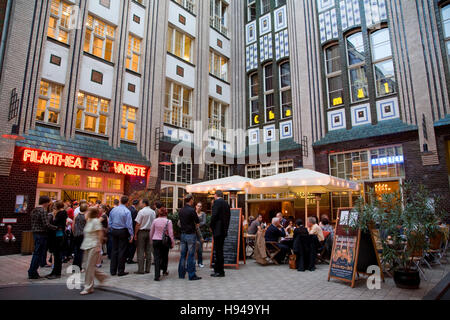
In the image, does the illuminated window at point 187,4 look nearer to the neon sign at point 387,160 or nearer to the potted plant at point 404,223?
the neon sign at point 387,160

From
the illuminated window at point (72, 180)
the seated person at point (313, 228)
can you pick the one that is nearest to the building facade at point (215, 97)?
the illuminated window at point (72, 180)

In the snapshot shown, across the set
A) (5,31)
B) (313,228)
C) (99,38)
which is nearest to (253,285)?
(313,228)

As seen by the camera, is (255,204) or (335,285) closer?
(335,285)

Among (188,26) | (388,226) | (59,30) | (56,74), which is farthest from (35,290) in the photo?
(188,26)

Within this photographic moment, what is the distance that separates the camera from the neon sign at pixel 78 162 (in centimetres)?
991

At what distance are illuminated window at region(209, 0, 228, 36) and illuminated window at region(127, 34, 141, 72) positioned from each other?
6.17 metres

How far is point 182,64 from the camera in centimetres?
1622

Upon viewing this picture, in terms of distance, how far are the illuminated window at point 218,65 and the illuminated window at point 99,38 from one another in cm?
660

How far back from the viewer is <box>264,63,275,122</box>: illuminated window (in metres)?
17.6

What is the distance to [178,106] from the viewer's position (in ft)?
51.9

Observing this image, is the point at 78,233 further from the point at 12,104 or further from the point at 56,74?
the point at 56,74

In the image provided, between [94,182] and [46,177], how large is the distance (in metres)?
1.83

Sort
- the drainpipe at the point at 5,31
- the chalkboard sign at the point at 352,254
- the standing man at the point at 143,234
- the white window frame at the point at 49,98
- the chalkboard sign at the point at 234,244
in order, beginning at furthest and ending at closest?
the white window frame at the point at 49,98
the drainpipe at the point at 5,31
the chalkboard sign at the point at 234,244
the standing man at the point at 143,234
the chalkboard sign at the point at 352,254

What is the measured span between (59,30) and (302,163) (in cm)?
1214
